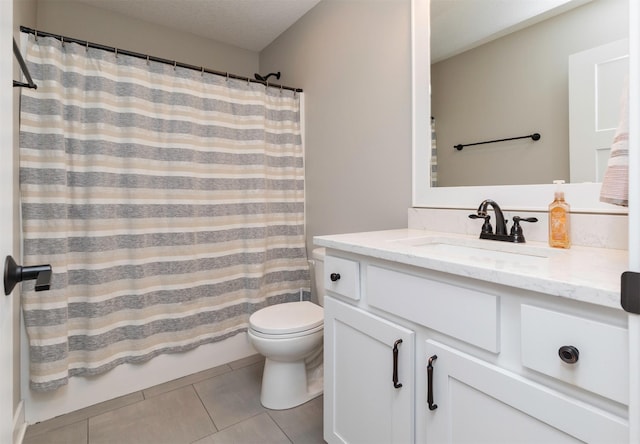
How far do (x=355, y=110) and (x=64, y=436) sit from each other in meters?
2.15

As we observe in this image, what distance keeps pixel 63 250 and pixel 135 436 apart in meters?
0.92

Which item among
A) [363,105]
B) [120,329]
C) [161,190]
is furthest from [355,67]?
[120,329]

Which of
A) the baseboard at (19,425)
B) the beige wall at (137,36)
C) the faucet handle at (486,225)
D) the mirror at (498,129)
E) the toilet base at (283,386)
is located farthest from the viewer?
the beige wall at (137,36)

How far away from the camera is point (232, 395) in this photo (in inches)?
71.7

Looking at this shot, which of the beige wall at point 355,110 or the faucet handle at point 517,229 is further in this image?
the beige wall at point 355,110

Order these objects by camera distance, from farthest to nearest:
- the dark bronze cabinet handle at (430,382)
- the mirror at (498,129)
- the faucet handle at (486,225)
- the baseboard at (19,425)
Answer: the baseboard at (19,425)
the faucet handle at (486,225)
the mirror at (498,129)
the dark bronze cabinet handle at (430,382)

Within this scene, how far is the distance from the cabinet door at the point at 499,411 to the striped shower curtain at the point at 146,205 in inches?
58.9

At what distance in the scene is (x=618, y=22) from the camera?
3.48 ft

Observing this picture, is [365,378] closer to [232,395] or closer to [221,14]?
[232,395]

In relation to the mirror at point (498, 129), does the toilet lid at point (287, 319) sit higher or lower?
lower

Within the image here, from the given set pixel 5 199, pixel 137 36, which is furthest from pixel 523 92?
pixel 137 36

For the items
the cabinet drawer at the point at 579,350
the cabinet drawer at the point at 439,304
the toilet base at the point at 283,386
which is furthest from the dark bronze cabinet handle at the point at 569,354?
the toilet base at the point at 283,386

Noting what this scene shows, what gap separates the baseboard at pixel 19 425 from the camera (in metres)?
1.41

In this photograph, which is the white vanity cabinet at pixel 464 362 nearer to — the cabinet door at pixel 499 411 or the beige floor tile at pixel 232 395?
the cabinet door at pixel 499 411
